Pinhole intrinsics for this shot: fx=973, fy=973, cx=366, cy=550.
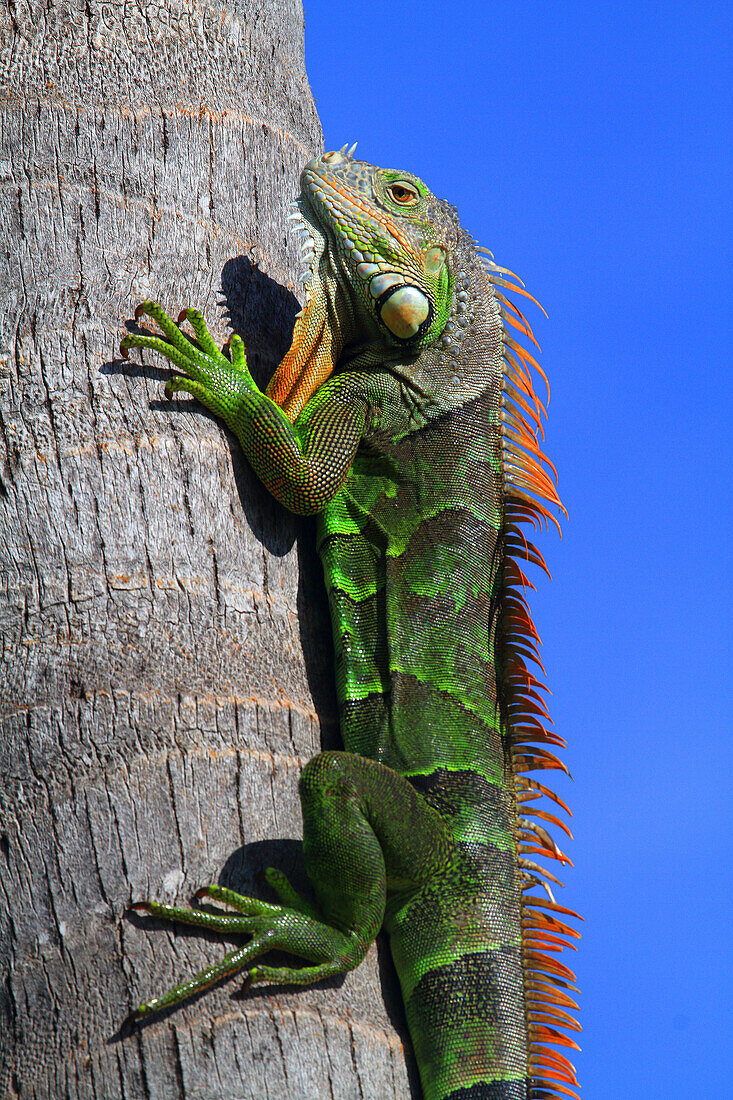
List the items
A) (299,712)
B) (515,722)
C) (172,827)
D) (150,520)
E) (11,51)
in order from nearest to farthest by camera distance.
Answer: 1. (172,827)
2. (150,520)
3. (299,712)
4. (11,51)
5. (515,722)

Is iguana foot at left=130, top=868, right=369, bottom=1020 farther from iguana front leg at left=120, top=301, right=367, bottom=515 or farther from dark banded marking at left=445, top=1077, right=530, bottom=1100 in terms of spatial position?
iguana front leg at left=120, top=301, right=367, bottom=515

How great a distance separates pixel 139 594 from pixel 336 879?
118 centimetres

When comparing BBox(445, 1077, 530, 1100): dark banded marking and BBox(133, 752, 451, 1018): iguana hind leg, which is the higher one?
BBox(133, 752, 451, 1018): iguana hind leg

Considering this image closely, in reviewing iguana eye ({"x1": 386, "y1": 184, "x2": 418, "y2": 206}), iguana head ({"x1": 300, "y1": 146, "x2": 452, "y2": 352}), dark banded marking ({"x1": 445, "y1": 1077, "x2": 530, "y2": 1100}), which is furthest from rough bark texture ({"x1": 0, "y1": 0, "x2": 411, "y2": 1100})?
iguana eye ({"x1": 386, "y1": 184, "x2": 418, "y2": 206})

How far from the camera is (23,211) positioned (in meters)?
3.55

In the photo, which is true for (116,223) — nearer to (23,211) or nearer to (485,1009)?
(23,211)

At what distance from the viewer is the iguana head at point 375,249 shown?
4.26 meters

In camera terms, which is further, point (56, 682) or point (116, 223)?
point (116, 223)

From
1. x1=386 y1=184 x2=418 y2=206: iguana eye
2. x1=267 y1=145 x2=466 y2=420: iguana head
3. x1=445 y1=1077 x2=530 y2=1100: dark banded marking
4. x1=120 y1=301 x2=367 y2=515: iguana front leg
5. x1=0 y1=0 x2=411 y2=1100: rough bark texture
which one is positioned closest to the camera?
x1=0 y1=0 x2=411 y2=1100: rough bark texture

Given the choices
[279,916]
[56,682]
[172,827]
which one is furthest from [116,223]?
[279,916]

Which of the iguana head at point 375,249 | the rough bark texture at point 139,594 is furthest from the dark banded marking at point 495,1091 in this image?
the iguana head at point 375,249

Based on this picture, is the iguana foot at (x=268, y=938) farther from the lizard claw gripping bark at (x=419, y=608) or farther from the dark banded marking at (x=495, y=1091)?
the dark banded marking at (x=495, y=1091)

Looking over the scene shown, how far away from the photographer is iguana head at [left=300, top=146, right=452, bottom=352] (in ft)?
14.0

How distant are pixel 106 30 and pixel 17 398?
165 cm
